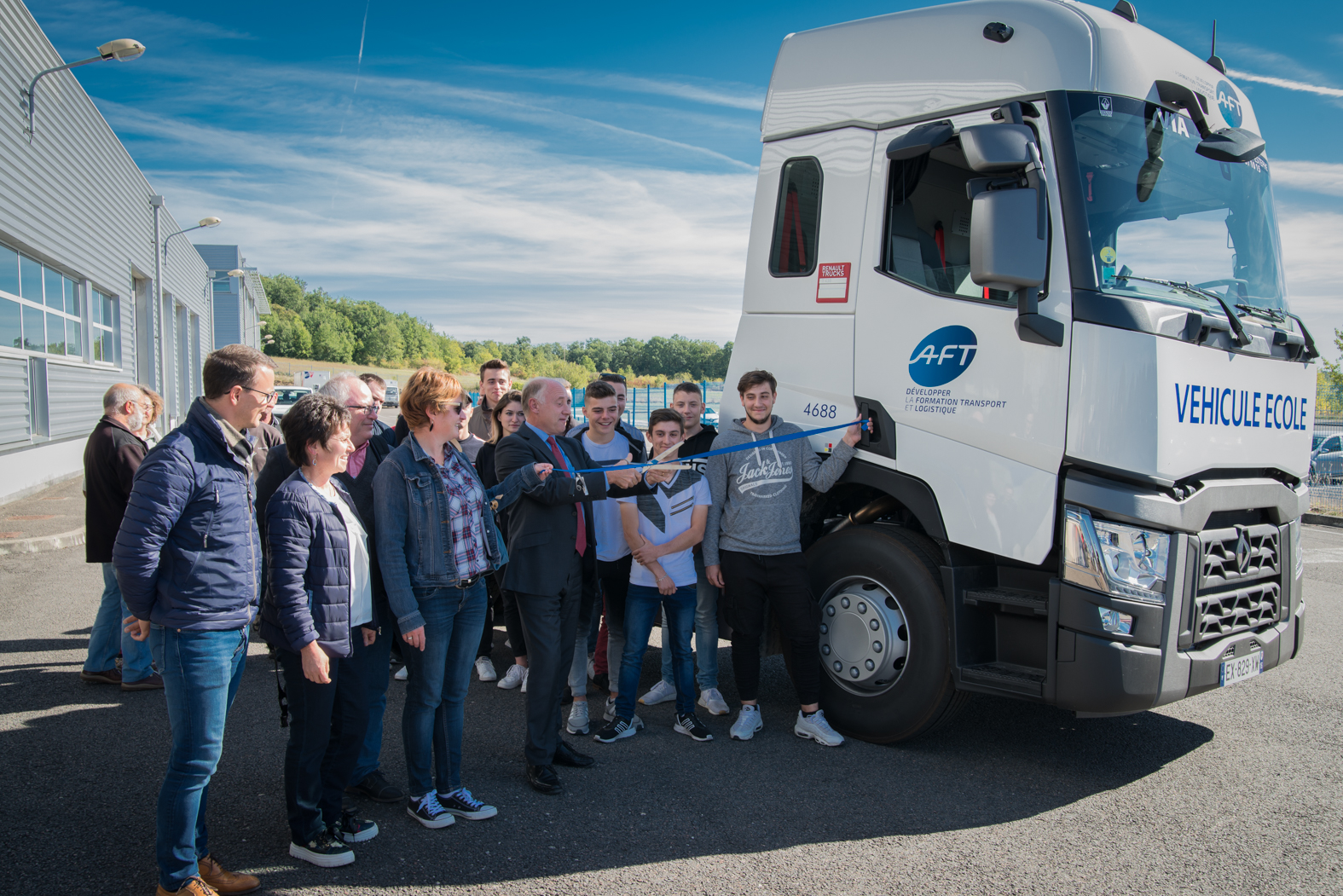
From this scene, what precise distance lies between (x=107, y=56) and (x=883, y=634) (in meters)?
17.2

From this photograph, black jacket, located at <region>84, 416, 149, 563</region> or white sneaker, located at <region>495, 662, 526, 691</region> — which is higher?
black jacket, located at <region>84, 416, 149, 563</region>

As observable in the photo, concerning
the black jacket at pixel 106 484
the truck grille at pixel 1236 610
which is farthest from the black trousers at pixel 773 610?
the black jacket at pixel 106 484

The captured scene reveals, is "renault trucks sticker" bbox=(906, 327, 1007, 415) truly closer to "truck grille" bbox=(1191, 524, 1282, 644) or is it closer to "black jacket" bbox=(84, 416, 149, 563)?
"truck grille" bbox=(1191, 524, 1282, 644)

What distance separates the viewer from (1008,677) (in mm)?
3980

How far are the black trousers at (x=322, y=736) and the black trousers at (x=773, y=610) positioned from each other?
2.02 m

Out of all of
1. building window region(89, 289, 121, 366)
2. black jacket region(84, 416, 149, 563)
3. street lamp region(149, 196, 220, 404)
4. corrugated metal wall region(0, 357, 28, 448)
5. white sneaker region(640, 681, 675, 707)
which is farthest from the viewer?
street lamp region(149, 196, 220, 404)

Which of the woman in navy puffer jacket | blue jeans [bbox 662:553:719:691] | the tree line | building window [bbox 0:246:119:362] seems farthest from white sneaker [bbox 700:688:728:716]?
the tree line

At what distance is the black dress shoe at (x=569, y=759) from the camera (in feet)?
14.1

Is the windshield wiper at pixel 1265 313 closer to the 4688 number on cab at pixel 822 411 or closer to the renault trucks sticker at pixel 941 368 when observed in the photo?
the renault trucks sticker at pixel 941 368

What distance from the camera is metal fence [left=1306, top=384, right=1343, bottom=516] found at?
51.9 feet

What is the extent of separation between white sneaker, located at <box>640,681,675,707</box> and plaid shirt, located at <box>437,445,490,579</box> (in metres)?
2.07

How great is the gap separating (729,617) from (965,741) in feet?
4.68

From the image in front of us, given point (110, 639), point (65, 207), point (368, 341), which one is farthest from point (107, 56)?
point (368, 341)

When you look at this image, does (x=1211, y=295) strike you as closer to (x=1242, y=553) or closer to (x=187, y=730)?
(x=1242, y=553)
